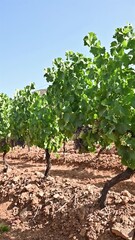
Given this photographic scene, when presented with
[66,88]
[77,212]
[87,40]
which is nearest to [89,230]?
[77,212]

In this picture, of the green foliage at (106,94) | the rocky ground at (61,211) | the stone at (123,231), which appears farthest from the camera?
the rocky ground at (61,211)

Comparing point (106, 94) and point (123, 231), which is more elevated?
point (106, 94)

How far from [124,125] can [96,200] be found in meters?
3.68

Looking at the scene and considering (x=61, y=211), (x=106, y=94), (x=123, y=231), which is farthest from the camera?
(x=61, y=211)

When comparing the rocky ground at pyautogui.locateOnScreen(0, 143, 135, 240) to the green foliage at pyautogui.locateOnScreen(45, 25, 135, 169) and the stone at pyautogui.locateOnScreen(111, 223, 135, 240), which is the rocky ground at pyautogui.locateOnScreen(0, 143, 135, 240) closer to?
the stone at pyautogui.locateOnScreen(111, 223, 135, 240)

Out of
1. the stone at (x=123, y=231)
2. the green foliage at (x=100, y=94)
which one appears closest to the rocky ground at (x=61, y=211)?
the stone at (x=123, y=231)

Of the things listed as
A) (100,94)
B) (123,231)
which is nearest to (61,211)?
(123,231)

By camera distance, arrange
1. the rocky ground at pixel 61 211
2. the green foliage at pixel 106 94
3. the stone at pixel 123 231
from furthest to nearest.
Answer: the rocky ground at pixel 61 211 < the stone at pixel 123 231 < the green foliage at pixel 106 94

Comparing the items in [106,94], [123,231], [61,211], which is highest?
[106,94]

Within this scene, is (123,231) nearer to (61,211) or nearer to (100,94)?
(61,211)

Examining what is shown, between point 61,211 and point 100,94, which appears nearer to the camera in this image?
point 100,94

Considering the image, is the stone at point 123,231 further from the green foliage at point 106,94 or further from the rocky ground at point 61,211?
the green foliage at point 106,94

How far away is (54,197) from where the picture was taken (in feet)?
34.3

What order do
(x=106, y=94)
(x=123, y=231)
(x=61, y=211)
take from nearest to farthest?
(x=106, y=94), (x=123, y=231), (x=61, y=211)
